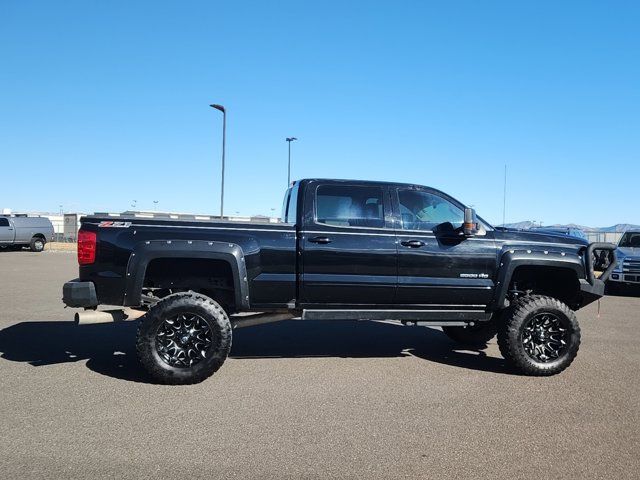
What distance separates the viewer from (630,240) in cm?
1438

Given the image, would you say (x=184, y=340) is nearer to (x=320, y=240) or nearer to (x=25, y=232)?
(x=320, y=240)

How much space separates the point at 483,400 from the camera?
15.7 ft

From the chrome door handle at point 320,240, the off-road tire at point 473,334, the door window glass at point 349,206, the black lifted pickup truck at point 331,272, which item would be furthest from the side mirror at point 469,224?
the off-road tire at point 473,334

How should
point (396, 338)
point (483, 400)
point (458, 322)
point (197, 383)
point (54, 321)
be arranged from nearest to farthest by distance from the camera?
point (483, 400) < point (197, 383) < point (458, 322) < point (396, 338) < point (54, 321)

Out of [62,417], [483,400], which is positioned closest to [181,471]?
[62,417]

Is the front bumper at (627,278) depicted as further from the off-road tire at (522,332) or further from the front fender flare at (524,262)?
the off-road tire at (522,332)

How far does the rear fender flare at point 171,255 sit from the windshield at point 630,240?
12702 millimetres

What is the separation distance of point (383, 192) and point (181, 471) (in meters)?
3.72

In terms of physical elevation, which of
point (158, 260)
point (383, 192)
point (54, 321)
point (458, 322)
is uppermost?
point (383, 192)

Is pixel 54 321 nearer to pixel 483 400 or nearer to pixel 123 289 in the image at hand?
pixel 123 289

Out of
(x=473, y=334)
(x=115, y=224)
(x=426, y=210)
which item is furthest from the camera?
(x=473, y=334)

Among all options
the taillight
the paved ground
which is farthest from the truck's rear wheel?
the taillight

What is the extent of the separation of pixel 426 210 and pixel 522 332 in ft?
5.62

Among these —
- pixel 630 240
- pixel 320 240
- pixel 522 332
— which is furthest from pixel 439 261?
pixel 630 240
